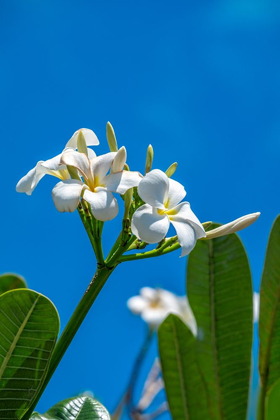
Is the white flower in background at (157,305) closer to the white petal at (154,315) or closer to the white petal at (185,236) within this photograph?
the white petal at (154,315)

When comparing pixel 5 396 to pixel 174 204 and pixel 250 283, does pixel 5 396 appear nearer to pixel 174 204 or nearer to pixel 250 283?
pixel 174 204

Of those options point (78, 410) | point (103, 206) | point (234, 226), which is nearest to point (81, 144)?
point (103, 206)

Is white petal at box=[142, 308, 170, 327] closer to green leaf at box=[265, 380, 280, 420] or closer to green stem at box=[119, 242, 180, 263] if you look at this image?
green leaf at box=[265, 380, 280, 420]

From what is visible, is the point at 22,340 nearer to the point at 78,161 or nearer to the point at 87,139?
the point at 78,161

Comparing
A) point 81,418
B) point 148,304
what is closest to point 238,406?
point 81,418

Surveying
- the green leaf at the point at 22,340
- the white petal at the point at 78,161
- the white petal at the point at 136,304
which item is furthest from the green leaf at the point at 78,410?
the white petal at the point at 136,304
